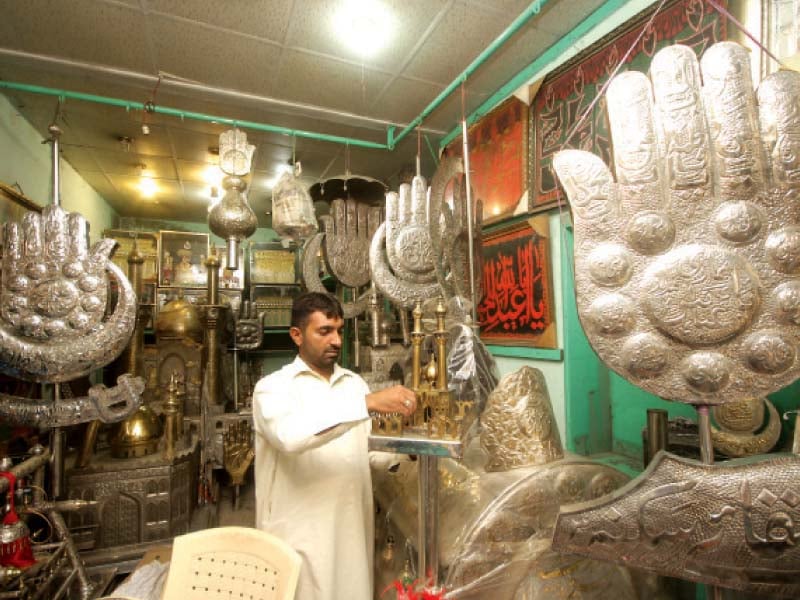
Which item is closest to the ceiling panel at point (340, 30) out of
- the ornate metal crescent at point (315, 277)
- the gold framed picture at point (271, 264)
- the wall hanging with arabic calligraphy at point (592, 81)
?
the wall hanging with arabic calligraphy at point (592, 81)

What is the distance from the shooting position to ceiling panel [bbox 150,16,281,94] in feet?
7.63

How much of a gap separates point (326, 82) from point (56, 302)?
2.13 m

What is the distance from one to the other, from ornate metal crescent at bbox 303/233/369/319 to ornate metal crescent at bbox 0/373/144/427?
4.68 ft

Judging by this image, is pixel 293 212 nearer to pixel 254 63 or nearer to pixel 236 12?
pixel 254 63

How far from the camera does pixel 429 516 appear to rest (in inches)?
45.9

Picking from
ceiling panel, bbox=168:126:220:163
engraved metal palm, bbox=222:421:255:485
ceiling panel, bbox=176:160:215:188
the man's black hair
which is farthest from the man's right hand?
ceiling panel, bbox=176:160:215:188

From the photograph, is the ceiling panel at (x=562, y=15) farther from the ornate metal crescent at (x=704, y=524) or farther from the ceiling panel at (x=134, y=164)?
the ceiling panel at (x=134, y=164)


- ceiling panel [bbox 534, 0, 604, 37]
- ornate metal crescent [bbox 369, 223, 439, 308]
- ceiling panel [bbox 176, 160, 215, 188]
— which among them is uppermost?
ceiling panel [bbox 534, 0, 604, 37]

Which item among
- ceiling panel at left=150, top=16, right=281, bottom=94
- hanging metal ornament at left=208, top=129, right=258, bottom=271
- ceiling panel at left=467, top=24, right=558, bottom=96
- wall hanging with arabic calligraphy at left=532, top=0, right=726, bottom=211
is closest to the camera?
wall hanging with arabic calligraphy at left=532, top=0, right=726, bottom=211

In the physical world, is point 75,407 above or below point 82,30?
below

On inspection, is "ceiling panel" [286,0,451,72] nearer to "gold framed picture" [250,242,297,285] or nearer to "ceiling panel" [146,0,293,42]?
"ceiling panel" [146,0,293,42]

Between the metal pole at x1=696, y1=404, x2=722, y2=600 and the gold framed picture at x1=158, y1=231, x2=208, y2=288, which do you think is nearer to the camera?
the metal pole at x1=696, y1=404, x2=722, y2=600

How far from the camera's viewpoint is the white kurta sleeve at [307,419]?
3.57 ft

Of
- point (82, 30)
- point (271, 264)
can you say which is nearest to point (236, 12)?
point (82, 30)
